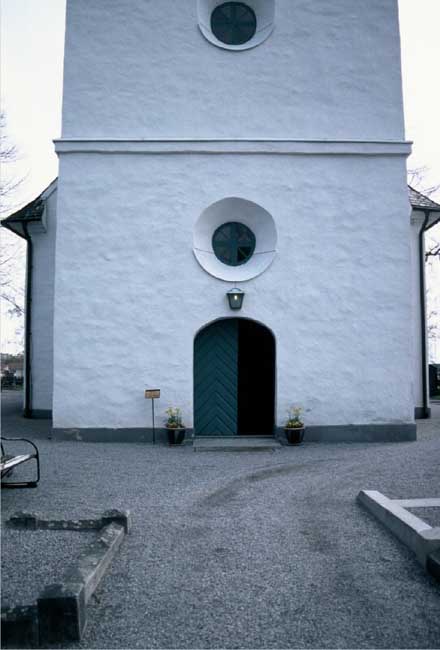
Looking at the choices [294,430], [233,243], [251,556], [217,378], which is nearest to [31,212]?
[233,243]

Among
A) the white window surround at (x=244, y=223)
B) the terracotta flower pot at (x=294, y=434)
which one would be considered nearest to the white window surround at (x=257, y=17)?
the white window surround at (x=244, y=223)

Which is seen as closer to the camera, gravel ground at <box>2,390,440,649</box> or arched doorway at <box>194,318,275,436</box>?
gravel ground at <box>2,390,440,649</box>

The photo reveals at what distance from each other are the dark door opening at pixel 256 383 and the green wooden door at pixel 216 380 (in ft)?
4.53

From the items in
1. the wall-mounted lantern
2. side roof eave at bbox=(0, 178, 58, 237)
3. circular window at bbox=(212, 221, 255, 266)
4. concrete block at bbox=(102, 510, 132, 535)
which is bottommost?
concrete block at bbox=(102, 510, 132, 535)

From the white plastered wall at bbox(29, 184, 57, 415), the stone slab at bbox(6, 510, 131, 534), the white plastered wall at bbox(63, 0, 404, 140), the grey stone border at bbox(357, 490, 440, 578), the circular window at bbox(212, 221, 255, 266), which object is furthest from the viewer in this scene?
the white plastered wall at bbox(29, 184, 57, 415)

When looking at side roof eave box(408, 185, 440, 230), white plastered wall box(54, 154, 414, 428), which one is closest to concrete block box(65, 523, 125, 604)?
white plastered wall box(54, 154, 414, 428)

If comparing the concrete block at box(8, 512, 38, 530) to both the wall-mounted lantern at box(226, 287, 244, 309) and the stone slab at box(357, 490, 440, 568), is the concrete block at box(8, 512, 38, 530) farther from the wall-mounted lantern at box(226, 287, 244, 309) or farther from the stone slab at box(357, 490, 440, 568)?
the wall-mounted lantern at box(226, 287, 244, 309)

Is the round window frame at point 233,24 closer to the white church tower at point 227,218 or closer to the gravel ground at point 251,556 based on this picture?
the white church tower at point 227,218

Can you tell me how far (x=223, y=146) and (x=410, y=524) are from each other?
352 inches

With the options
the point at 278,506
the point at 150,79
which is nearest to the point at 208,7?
the point at 150,79

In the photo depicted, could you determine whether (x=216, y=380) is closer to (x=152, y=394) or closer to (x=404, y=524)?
(x=152, y=394)

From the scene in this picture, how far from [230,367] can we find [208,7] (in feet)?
25.9

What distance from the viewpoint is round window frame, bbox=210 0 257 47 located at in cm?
1288

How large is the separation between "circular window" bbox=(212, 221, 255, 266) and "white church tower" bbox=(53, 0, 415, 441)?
3 centimetres
